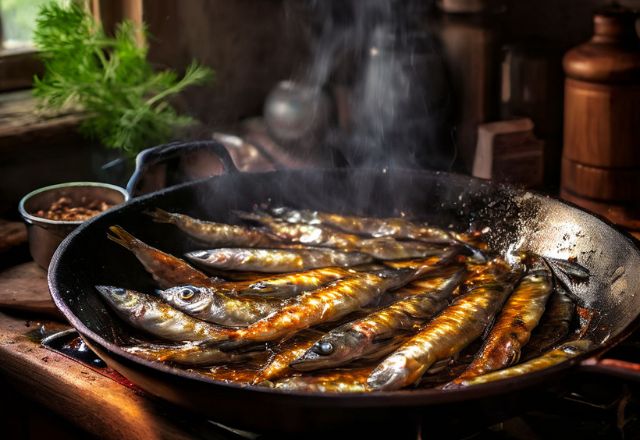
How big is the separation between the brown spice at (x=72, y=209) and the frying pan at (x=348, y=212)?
15.5 inches

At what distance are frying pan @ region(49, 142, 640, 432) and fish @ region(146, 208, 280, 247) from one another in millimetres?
54

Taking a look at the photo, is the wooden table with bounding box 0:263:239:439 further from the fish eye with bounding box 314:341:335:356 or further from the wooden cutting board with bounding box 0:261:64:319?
the fish eye with bounding box 314:341:335:356

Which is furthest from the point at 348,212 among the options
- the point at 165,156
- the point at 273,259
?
the point at 165,156

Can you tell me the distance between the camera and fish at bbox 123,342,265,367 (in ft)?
6.34

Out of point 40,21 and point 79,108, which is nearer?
point 40,21

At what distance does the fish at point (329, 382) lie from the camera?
179 centimetres

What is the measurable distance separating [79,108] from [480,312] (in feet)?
7.42

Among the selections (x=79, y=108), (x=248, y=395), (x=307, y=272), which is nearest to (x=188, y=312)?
(x=307, y=272)

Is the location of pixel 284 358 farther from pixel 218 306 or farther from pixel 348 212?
pixel 348 212

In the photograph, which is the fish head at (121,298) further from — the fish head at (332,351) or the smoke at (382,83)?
the smoke at (382,83)

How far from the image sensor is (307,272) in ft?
7.98

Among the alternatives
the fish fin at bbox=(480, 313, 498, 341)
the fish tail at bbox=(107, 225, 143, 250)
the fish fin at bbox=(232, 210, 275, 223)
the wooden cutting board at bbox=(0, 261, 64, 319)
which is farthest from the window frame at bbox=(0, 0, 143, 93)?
the fish fin at bbox=(480, 313, 498, 341)

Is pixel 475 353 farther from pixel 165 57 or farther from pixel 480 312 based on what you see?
pixel 165 57

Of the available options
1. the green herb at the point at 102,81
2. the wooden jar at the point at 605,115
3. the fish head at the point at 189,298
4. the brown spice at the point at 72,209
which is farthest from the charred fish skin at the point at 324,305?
the green herb at the point at 102,81
